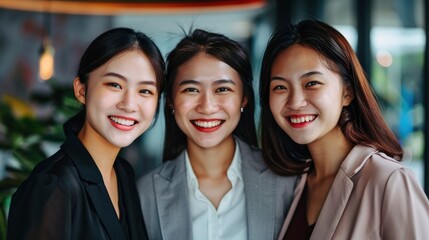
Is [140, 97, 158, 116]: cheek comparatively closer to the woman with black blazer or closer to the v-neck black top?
the woman with black blazer

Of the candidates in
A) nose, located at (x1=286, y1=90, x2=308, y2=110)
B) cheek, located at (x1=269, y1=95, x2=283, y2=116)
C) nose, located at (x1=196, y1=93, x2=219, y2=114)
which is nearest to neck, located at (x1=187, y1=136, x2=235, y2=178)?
nose, located at (x1=196, y1=93, x2=219, y2=114)

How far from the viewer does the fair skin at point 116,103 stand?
2260mm

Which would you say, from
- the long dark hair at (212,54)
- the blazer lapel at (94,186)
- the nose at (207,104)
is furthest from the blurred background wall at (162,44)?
the blazer lapel at (94,186)

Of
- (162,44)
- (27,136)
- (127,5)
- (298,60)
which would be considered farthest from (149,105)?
(127,5)

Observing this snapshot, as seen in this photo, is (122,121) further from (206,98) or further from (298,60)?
(298,60)

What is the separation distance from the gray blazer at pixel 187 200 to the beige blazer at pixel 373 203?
361 mm

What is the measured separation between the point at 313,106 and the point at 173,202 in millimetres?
707

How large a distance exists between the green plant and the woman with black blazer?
163cm

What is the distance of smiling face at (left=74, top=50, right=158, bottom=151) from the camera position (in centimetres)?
226

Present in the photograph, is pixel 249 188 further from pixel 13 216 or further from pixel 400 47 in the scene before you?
pixel 400 47

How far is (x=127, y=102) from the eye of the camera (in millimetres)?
2262

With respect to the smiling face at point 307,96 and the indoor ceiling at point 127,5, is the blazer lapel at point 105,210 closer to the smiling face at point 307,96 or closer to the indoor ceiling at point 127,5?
the smiling face at point 307,96

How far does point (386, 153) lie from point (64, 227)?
111 cm

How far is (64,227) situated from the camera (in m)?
1.96
